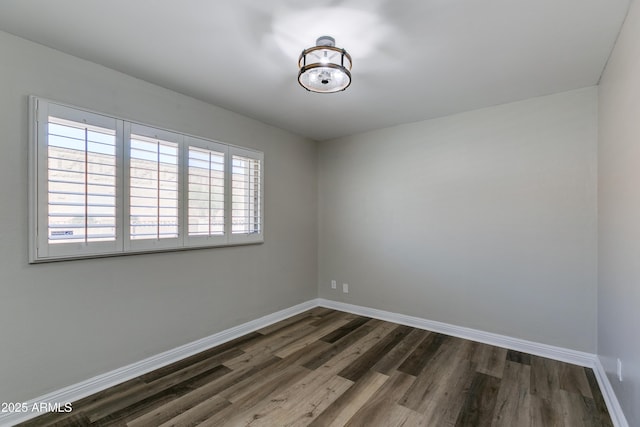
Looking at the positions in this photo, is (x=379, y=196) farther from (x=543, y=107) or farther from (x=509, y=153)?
(x=543, y=107)

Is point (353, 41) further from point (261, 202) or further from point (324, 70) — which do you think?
point (261, 202)

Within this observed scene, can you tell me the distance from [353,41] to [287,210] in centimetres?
239

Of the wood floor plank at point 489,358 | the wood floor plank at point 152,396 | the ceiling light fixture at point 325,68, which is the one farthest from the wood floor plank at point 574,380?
the ceiling light fixture at point 325,68

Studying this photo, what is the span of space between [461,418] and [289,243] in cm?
263

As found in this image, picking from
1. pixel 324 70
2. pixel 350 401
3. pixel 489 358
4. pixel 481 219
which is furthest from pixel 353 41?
pixel 489 358

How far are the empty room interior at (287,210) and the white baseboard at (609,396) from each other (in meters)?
0.02

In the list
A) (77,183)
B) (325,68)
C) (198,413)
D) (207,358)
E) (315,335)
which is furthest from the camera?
(315,335)

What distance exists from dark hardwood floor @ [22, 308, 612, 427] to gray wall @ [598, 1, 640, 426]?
0.42 meters

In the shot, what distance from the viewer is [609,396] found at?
2.07 meters

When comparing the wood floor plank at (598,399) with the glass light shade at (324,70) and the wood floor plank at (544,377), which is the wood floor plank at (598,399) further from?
the glass light shade at (324,70)

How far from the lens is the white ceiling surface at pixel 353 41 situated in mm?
1639

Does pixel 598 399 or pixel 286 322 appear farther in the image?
pixel 286 322

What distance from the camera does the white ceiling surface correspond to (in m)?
1.64

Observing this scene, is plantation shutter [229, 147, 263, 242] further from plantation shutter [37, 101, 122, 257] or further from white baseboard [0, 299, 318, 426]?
plantation shutter [37, 101, 122, 257]
